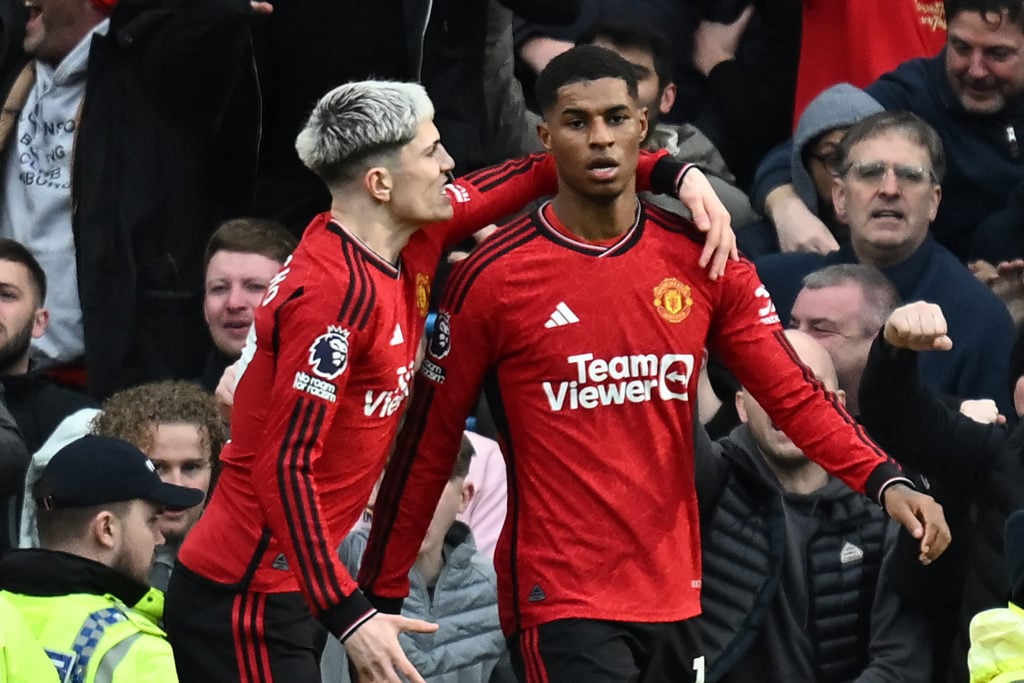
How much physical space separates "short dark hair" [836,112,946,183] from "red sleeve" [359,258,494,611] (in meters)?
2.71

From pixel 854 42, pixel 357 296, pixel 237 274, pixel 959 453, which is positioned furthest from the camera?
pixel 854 42

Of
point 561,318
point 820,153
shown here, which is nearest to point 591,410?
point 561,318

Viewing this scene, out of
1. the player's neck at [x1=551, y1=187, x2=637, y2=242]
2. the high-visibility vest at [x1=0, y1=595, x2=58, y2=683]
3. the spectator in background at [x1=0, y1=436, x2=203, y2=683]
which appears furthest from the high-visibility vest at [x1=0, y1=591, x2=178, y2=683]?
the player's neck at [x1=551, y1=187, x2=637, y2=242]

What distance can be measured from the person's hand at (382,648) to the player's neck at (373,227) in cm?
103

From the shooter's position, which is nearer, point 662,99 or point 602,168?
point 602,168

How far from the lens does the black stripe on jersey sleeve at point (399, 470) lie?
637cm

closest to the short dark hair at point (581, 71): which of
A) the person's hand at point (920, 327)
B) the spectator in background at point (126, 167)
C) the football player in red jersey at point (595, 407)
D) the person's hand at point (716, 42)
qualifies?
the football player in red jersey at point (595, 407)

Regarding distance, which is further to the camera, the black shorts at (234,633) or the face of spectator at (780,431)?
the face of spectator at (780,431)

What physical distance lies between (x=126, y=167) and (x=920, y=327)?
3189 mm

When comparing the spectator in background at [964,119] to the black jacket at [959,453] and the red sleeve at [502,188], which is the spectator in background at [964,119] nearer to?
the black jacket at [959,453]

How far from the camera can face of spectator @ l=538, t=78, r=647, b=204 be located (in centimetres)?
620

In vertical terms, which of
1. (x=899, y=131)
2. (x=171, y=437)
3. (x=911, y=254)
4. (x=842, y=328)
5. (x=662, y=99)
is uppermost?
(x=662, y=99)

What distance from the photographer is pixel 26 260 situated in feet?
26.8

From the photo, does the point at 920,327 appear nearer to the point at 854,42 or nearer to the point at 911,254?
the point at 911,254
